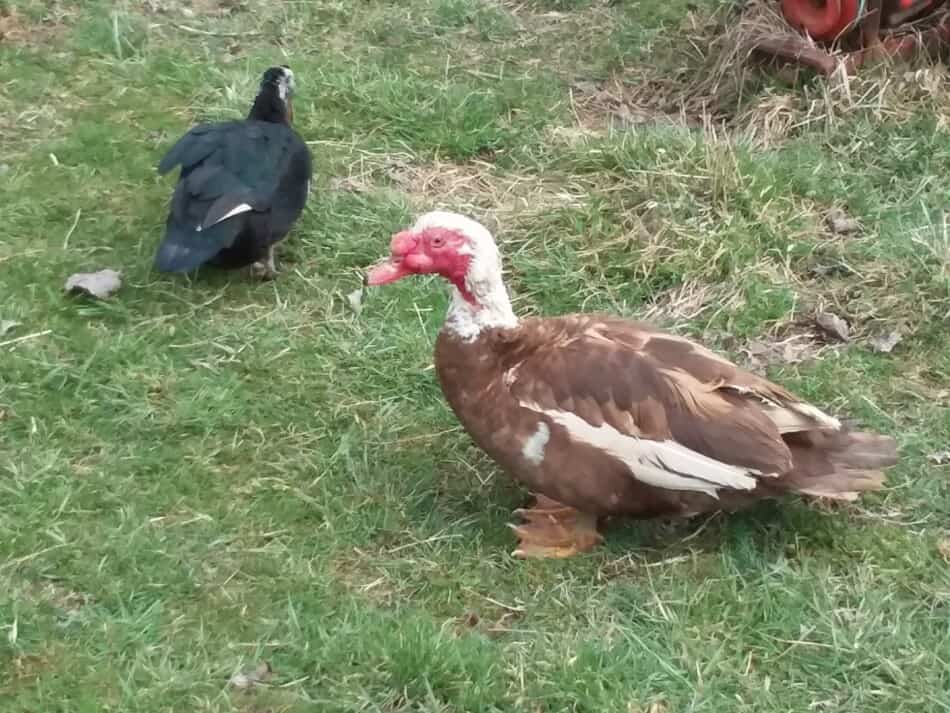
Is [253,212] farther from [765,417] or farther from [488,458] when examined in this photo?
[765,417]

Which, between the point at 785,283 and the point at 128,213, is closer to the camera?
the point at 785,283

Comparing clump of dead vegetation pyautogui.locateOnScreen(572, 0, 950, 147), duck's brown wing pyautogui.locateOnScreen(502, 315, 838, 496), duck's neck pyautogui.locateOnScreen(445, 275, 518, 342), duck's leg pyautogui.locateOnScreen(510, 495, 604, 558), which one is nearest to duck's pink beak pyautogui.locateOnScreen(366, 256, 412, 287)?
duck's neck pyautogui.locateOnScreen(445, 275, 518, 342)

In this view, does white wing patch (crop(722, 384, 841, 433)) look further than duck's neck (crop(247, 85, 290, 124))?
No

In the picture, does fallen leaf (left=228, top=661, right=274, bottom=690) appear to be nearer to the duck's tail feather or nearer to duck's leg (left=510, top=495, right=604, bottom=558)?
duck's leg (left=510, top=495, right=604, bottom=558)

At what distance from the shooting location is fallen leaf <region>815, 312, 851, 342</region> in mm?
4453

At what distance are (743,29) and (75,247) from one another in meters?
3.20

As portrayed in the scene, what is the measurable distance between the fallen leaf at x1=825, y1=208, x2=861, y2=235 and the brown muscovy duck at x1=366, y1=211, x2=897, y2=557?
167 centimetres

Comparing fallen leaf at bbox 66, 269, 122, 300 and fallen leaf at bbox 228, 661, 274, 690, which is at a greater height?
fallen leaf at bbox 228, 661, 274, 690

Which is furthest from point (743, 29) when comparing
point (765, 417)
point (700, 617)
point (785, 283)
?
point (700, 617)

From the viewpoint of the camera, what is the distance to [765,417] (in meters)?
3.31

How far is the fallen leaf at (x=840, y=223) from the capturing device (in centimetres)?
501

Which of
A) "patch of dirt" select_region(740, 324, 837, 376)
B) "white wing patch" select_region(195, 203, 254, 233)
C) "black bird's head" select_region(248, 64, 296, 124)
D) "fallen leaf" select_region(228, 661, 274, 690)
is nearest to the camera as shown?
"fallen leaf" select_region(228, 661, 274, 690)

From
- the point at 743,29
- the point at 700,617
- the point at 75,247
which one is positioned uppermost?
the point at 743,29

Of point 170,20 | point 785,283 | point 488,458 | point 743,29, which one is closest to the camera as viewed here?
point 488,458
